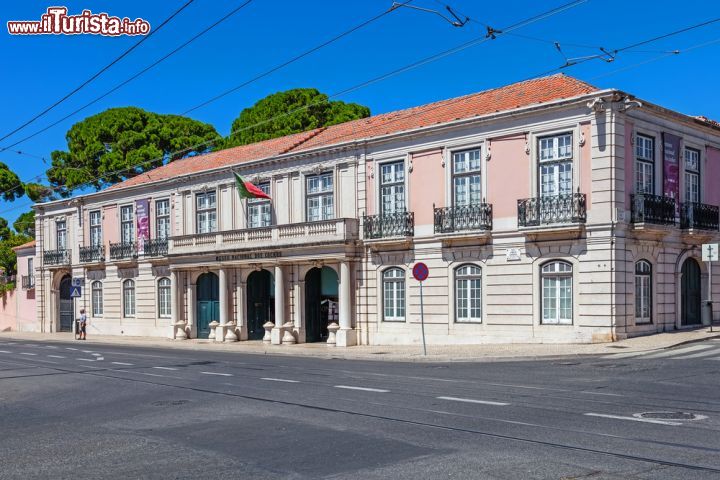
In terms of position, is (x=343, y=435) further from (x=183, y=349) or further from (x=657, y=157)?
(x=183, y=349)

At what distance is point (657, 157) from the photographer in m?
26.0

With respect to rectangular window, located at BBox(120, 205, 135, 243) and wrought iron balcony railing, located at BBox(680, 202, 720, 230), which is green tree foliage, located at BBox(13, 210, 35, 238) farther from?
wrought iron balcony railing, located at BBox(680, 202, 720, 230)

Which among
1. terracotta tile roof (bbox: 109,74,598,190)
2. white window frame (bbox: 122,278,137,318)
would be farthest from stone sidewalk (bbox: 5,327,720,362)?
white window frame (bbox: 122,278,137,318)

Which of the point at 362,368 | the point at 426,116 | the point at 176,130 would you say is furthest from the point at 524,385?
the point at 176,130

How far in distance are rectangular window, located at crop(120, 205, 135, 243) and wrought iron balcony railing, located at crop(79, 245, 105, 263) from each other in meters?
1.96

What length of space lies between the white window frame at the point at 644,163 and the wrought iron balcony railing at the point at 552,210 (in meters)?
2.06

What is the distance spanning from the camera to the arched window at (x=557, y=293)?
82.7ft

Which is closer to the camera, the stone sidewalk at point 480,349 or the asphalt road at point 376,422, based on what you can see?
the asphalt road at point 376,422

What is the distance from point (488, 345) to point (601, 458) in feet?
59.5

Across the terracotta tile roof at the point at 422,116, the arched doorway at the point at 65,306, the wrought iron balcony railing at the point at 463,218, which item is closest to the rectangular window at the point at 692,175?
the terracotta tile roof at the point at 422,116

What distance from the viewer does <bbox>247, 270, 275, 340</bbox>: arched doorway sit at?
3653 centimetres

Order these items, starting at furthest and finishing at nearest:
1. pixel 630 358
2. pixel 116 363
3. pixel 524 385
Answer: pixel 116 363
pixel 630 358
pixel 524 385

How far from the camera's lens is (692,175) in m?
27.8

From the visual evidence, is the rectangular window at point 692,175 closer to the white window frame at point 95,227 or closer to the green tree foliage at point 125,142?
the white window frame at point 95,227
